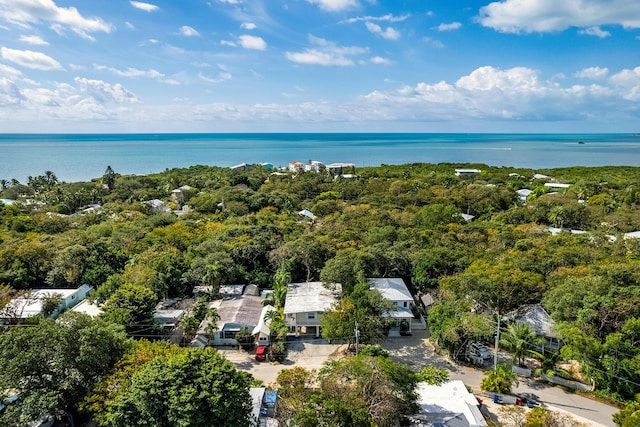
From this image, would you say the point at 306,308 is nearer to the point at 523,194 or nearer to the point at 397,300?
the point at 397,300

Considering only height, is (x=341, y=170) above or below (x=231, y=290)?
above

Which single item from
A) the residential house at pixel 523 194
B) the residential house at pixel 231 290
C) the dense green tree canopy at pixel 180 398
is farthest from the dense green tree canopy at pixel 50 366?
the residential house at pixel 523 194

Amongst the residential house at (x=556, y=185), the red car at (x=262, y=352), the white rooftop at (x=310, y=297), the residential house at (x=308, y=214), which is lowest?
the red car at (x=262, y=352)

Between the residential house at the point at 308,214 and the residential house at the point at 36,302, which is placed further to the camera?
the residential house at the point at 308,214

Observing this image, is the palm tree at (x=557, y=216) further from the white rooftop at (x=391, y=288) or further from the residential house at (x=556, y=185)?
the white rooftop at (x=391, y=288)

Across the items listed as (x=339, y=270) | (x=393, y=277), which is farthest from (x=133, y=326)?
(x=393, y=277)

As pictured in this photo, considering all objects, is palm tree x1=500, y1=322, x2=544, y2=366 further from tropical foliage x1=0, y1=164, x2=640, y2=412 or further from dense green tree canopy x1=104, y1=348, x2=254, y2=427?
dense green tree canopy x1=104, y1=348, x2=254, y2=427

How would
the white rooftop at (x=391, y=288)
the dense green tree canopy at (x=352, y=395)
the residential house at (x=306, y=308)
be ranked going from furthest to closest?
the white rooftop at (x=391, y=288)
the residential house at (x=306, y=308)
the dense green tree canopy at (x=352, y=395)

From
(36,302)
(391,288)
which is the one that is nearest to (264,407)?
Result: (391,288)
